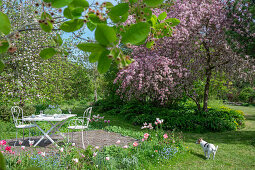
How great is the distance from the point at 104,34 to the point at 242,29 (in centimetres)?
836

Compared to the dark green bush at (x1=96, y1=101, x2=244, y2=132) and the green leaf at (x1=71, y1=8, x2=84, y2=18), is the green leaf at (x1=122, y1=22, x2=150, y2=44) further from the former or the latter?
the dark green bush at (x1=96, y1=101, x2=244, y2=132)

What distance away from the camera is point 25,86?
815 cm

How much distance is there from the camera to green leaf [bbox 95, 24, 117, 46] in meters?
0.46

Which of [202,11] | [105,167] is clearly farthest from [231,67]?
[105,167]

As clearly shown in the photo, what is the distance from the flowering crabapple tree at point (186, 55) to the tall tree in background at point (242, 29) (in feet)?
2.18

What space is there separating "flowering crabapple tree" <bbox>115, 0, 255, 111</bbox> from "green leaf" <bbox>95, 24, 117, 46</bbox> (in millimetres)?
7650

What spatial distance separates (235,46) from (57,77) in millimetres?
7983

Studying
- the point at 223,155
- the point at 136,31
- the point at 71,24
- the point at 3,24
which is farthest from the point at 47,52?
Result: the point at 223,155

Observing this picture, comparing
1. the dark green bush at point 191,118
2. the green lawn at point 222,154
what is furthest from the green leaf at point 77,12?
the dark green bush at point 191,118

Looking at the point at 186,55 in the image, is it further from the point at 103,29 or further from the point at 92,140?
the point at 103,29

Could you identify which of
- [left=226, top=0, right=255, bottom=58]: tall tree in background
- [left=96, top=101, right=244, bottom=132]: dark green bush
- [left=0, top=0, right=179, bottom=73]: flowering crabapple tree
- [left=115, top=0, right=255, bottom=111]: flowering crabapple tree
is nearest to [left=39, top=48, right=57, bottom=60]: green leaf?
[left=0, top=0, right=179, bottom=73]: flowering crabapple tree

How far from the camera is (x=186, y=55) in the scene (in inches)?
343

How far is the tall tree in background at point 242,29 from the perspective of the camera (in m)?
7.01

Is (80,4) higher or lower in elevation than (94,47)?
higher
